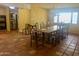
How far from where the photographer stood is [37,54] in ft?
7.39

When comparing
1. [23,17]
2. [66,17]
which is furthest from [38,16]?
[66,17]

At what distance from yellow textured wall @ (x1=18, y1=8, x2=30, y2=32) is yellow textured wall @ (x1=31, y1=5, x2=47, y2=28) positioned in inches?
3.6

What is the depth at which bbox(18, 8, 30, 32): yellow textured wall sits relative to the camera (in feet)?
7.35

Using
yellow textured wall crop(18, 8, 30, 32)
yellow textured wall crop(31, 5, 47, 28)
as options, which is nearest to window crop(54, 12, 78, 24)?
yellow textured wall crop(31, 5, 47, 28)

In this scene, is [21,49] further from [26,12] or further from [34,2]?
[34,2]

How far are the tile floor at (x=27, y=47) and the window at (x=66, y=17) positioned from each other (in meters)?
0.29

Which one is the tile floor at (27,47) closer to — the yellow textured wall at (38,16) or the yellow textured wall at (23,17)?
the yellow textured wall at (23,17)

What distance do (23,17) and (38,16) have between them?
0.28m

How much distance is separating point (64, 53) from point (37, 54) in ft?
1.58

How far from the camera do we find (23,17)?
2277 millimetres

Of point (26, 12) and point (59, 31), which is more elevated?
point (26, 12)

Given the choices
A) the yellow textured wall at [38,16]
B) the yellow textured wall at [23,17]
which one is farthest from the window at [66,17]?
the yellow textured wall at [23,17]

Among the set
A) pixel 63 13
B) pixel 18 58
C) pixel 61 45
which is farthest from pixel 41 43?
pixel 63 13

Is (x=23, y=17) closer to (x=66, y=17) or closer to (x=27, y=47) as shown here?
(x=27, y=47)
